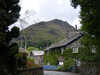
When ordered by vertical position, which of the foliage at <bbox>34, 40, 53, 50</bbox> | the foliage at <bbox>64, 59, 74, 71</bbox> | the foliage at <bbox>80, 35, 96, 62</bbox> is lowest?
the foliage at <bbox>64, 59, 74, 71</bbox>

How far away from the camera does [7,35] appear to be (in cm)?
1015

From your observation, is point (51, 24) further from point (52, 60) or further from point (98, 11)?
point (98, 11)

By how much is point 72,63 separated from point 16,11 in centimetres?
2220

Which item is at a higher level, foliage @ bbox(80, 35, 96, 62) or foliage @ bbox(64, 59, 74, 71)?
foliage @ bbox(80, 35, 96, 62)

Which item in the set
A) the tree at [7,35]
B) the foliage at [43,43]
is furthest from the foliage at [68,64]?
the foliage at [43,43]

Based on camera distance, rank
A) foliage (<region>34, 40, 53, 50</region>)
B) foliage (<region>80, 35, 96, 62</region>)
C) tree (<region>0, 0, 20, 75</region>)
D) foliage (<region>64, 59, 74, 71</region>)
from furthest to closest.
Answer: foliage (<region>34, 40, 53, 50</region>), foliage (<region>64, 59, 74, 71</region>), foliage (<region>80, 35, 96, 62</region>), tree (<region>0, 0, 20, 75</region>)

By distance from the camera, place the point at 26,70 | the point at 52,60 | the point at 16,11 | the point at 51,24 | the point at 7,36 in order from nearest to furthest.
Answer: the point at 7,36 → the point at 16,11 → the point at 26,70 → the point at 52,60 → the point at 51,24

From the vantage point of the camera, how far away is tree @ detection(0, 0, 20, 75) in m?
9.19

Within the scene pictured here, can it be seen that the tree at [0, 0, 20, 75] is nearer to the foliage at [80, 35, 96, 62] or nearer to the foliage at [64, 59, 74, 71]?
the foliage at [80, 35, 96, 62]

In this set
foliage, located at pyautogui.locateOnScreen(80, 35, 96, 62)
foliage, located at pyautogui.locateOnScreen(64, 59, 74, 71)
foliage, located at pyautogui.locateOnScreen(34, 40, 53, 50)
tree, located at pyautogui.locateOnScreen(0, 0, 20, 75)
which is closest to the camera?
tree, located at pyautogui.locateOnScreen(0, 0, 20, 75)

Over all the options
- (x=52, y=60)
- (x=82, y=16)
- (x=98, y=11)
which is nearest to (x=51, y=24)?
(x=52, y=60)

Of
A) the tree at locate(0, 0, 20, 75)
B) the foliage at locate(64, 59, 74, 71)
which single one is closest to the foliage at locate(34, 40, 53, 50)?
the foliage at locate(64, 59, 74, 71)

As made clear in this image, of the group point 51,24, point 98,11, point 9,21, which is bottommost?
point 98,11

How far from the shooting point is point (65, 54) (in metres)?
37.0
